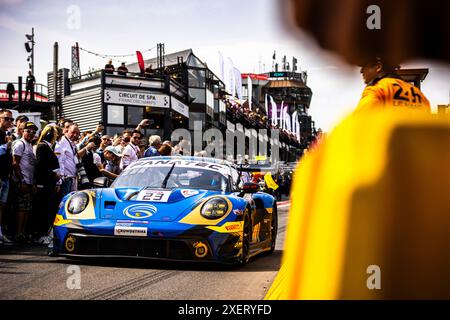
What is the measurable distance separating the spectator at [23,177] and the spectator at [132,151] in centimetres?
276

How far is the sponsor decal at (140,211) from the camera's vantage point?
7.27 m

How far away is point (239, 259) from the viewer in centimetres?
747

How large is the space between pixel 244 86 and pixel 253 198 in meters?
35.1

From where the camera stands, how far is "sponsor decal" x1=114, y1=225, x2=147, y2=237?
7078 mm

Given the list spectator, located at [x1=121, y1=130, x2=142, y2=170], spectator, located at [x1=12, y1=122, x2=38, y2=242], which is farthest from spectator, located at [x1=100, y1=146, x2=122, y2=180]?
spectator, located at [x1=12, y1=122, x2=38, y2=242]

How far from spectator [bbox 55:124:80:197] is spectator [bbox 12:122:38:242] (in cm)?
71

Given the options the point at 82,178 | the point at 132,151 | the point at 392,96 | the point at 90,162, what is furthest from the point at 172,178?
the point at 392,96

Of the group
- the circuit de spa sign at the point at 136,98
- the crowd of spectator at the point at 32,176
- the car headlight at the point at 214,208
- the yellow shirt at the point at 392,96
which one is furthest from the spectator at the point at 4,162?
the circuit de spa sign at the point at 136,98

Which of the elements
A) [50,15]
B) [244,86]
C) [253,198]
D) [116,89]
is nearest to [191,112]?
[244,86]

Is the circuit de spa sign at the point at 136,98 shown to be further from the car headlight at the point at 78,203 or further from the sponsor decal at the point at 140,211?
the sponsor decal at the point at 140,211

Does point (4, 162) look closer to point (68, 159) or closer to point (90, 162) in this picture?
point (68, 159)

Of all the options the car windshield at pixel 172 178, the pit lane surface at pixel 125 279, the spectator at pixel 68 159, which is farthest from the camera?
the spectator at pixel 68 159

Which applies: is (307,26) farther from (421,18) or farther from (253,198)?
(253,198)

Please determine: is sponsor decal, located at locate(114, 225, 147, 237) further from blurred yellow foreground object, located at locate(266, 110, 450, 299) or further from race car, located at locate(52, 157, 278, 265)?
blurred yellow foreground object, located at locate(266, 110, 450, 299)
